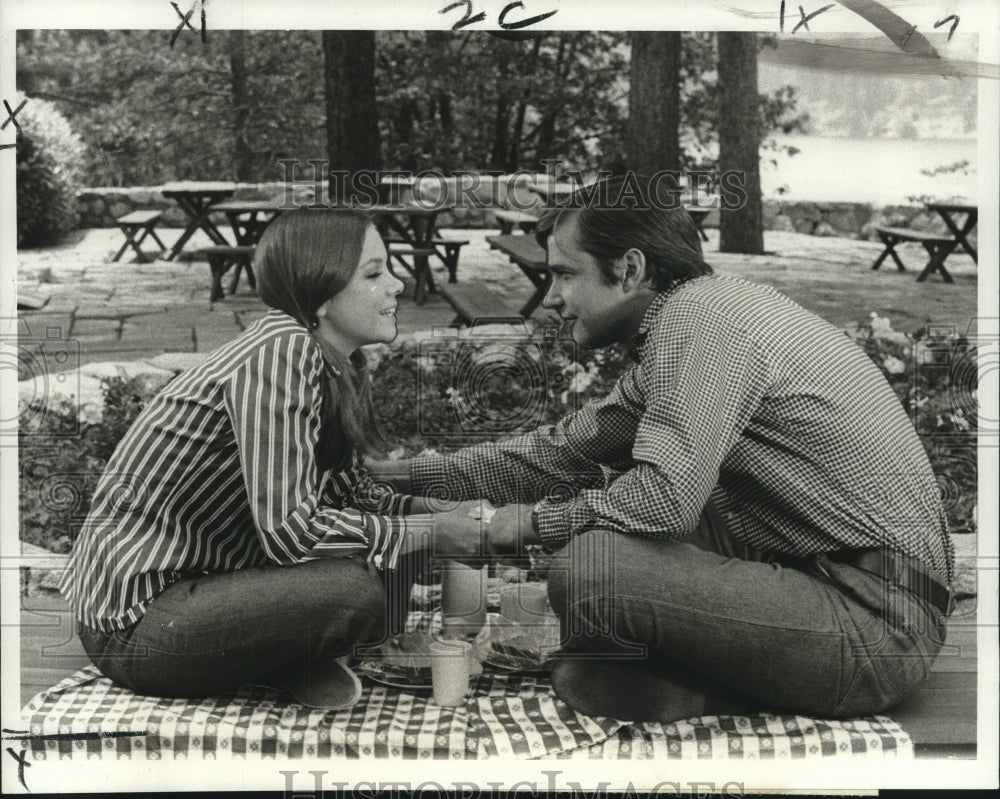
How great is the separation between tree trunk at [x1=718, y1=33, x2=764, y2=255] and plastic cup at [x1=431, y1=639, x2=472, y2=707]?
6.50ft

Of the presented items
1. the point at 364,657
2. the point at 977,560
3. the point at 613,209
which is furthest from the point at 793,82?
the point at 364,657

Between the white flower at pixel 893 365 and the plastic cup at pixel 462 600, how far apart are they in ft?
5.74

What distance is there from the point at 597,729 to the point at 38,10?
280 centimetres

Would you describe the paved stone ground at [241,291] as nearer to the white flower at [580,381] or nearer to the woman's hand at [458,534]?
the white flower at [580,381]

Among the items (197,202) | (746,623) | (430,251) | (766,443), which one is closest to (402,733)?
(746,623)

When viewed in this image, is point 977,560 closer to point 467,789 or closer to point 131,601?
point 467,789

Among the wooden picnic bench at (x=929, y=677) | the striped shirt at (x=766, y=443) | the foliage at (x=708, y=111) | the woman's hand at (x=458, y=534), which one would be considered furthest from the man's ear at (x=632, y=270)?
the wooden picnic bench at (x=929, y=677)

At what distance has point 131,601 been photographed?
125 inches

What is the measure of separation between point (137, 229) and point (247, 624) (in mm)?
1780

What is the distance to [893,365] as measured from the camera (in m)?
4.54

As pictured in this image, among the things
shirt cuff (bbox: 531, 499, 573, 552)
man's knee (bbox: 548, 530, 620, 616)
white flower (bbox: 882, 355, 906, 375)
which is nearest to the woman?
shirt cuff (bbox: 531, 499, 573, 552)

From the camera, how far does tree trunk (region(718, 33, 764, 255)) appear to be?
14.0 feet

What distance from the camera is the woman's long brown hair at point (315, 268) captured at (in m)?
3.38

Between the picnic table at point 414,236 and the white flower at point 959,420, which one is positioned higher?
the picnic table at point 414,236
